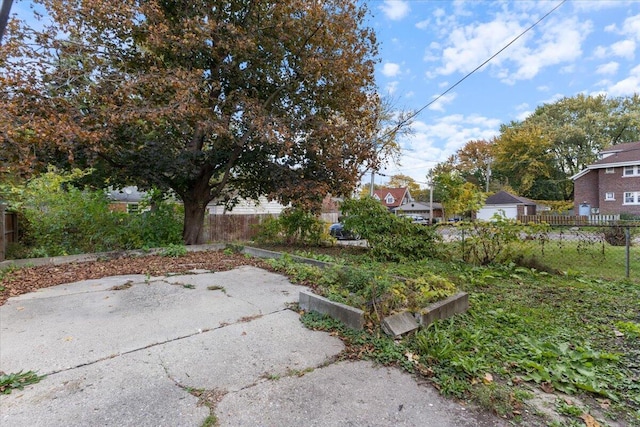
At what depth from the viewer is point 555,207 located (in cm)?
3120

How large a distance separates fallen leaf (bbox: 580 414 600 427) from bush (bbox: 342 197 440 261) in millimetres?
4751

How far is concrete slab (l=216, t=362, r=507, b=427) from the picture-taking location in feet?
6.24

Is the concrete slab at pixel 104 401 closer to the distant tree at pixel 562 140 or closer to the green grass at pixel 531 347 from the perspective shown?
the green grass at pixel 531 347

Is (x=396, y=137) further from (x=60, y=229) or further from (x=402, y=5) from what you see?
(x=60, y=229)

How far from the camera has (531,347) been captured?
9.02 feet

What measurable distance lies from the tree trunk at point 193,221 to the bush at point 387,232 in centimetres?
405

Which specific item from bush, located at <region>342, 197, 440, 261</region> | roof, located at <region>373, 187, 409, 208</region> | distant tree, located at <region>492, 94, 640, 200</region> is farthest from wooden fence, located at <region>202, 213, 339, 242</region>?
distant tree, located at <region>492, 94, 640, 200</region>

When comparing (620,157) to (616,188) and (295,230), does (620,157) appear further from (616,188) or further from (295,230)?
(295,230)

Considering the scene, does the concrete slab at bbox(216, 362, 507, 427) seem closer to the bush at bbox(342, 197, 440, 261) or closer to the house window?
the bush at bbox(342, 197, 440, 261)

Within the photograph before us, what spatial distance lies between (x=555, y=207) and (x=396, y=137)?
23.5 metres

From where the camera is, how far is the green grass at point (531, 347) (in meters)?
2.15

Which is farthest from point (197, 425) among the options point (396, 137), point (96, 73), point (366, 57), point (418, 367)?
point (396, 137)

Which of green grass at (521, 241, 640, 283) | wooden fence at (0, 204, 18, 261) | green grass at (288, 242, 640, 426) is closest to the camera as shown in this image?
green grass at (288, 242, 640, 426)

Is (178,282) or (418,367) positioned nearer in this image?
(418,367)
